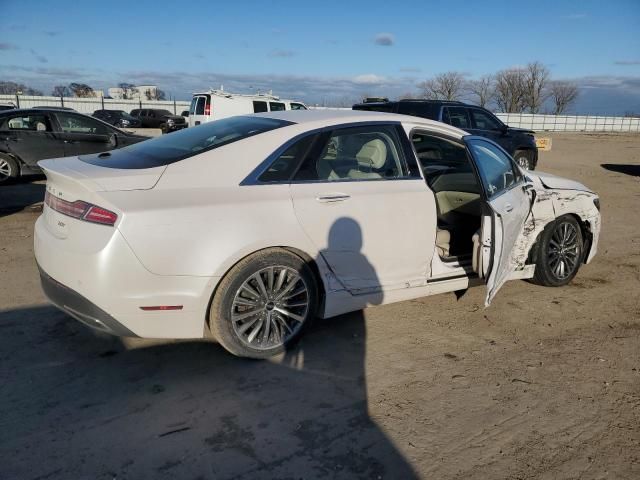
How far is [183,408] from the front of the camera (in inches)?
120

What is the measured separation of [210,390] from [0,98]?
158 ft

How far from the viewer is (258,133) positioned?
369cm

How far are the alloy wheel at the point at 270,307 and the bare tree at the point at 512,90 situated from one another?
281ft

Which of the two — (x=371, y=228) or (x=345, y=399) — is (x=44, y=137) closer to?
(x=371, y=228)

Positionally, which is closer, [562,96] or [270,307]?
[270,307]

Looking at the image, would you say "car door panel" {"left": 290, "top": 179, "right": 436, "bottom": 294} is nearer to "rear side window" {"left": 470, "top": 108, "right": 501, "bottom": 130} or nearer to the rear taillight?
the rear taillight

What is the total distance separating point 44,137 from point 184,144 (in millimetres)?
8036

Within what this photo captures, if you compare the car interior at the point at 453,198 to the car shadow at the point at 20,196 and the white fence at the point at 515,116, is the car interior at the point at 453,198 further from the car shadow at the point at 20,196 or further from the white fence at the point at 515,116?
the white fence at the point at 515,116

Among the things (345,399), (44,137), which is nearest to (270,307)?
(345,399)

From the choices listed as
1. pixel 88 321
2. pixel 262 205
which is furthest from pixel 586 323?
pixel 88 321

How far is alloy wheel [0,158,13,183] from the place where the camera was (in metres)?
10.1

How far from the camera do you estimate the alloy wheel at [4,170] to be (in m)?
10.1

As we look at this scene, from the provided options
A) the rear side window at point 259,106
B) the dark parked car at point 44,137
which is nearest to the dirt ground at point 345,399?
the dark parked car at point 44,137

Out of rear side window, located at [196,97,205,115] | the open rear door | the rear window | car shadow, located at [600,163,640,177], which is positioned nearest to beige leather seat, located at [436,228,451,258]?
the open rear door
